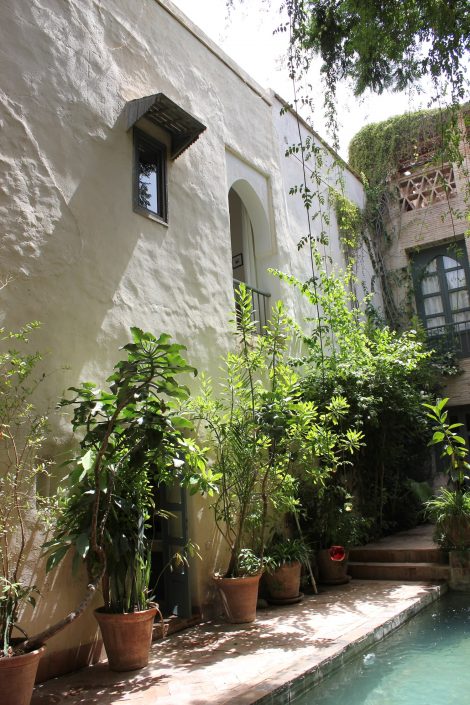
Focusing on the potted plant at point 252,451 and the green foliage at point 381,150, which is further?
the green foliage at point 381,150

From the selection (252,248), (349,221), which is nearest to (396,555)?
(252,248)

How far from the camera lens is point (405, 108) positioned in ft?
19.3

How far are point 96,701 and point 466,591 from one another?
466cm

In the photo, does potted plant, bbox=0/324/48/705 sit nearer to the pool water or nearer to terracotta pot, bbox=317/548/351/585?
the pool water

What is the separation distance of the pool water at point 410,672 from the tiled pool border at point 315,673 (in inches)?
1.8

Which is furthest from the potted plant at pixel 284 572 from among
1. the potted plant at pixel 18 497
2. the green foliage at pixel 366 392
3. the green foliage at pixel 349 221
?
the green foliage at pixel 349 221

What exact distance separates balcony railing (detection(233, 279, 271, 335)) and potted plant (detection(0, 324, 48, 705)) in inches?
168

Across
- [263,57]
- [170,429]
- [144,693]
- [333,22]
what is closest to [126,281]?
[170,429]

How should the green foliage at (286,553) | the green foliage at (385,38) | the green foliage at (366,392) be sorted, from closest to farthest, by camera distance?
the green foliage at (385,38) → the green foliage at (286,553) → the green foliage at (366,392)

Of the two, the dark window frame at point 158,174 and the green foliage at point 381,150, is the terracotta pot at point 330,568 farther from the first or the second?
the green foliage at point 381,150

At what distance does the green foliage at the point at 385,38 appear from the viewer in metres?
5.07

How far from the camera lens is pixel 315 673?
13.6 feet

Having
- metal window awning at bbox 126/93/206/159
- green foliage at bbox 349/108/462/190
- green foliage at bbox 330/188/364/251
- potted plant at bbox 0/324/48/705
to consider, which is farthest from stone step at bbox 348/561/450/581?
green foliage at bbox 349/108/462/190

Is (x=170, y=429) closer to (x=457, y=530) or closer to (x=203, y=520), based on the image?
(x=203, y=520)
